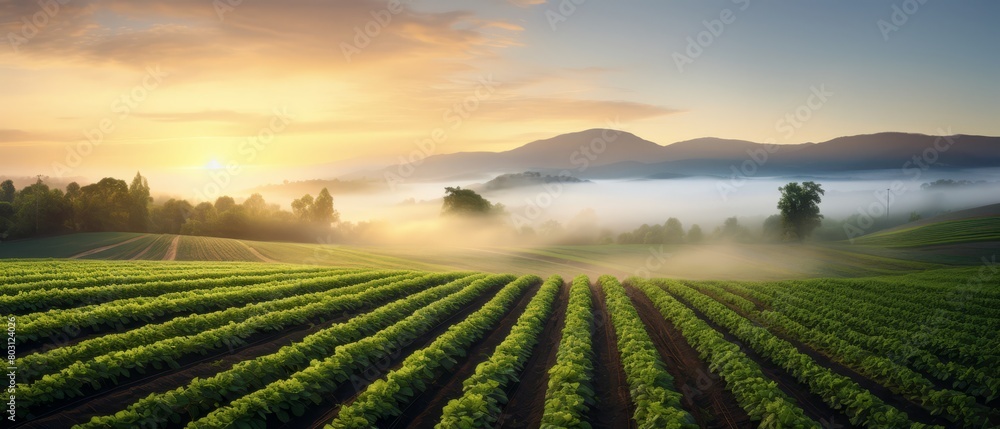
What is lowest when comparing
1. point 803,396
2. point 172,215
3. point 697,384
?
point 803,396

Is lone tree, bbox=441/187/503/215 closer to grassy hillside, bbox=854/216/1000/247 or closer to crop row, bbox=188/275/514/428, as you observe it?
grassy hillside, bbox=854/216/1000/247

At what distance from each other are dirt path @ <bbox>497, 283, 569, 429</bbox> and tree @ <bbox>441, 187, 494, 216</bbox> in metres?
91.6

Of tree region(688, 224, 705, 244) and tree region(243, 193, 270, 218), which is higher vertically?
tree region(243, 193, 270, 218)

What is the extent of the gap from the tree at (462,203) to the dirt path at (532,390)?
301 feet

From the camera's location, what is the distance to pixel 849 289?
38.4m

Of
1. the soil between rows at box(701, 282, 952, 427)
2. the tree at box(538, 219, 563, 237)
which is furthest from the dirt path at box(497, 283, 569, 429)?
the tree at box(538, 219, 563, 237)

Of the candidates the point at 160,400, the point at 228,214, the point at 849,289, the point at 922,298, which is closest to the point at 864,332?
the point at 922,298

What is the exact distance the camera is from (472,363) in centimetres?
1794

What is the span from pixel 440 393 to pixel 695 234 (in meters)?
115

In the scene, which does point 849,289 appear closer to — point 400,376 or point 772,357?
point 772,357

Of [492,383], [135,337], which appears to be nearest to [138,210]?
[135,337]

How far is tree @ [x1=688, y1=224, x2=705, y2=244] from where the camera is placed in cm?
12025

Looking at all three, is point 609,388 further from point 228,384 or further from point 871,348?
point 871,348

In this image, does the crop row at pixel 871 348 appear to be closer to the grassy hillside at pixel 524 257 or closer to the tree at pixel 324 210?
the grassy hillside at pixel 524 257
